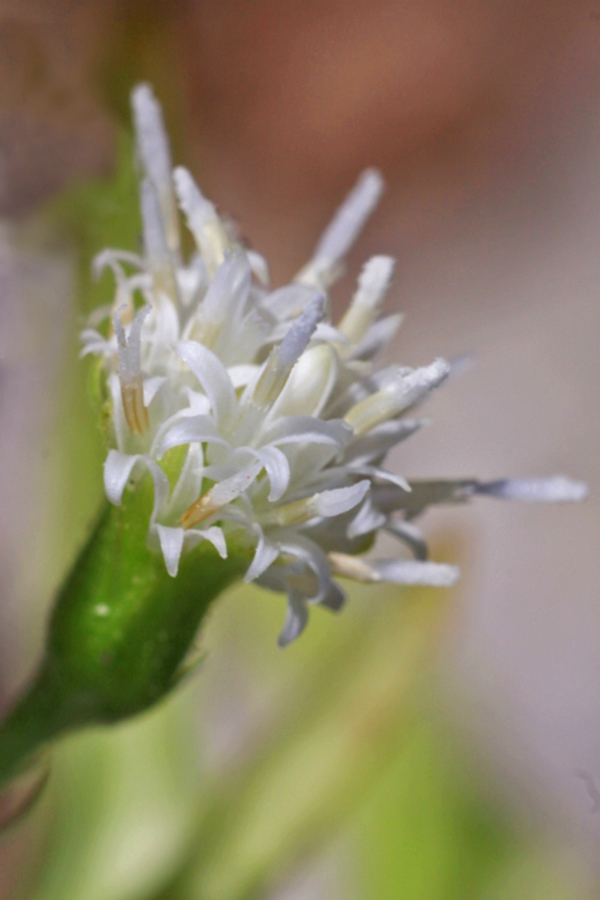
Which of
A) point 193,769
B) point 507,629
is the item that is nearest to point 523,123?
point 507,629

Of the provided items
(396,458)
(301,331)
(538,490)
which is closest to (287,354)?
(301,331)

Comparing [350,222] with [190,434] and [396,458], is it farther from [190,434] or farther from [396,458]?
[396,458]

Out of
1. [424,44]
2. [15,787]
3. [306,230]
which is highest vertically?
[424,44]

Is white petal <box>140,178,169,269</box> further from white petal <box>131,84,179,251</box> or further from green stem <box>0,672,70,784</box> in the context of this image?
→ green stem <box>0,672,70,784</box>

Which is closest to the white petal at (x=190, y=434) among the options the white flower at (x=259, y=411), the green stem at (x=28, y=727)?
the white flower at (x=259, y=411)

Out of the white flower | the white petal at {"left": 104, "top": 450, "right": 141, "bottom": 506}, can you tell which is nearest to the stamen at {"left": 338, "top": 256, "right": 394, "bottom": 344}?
the white flower

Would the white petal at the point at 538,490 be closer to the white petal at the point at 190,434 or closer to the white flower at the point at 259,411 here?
the white flower at the point at 259,411

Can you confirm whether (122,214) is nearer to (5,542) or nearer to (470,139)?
(5,542)
